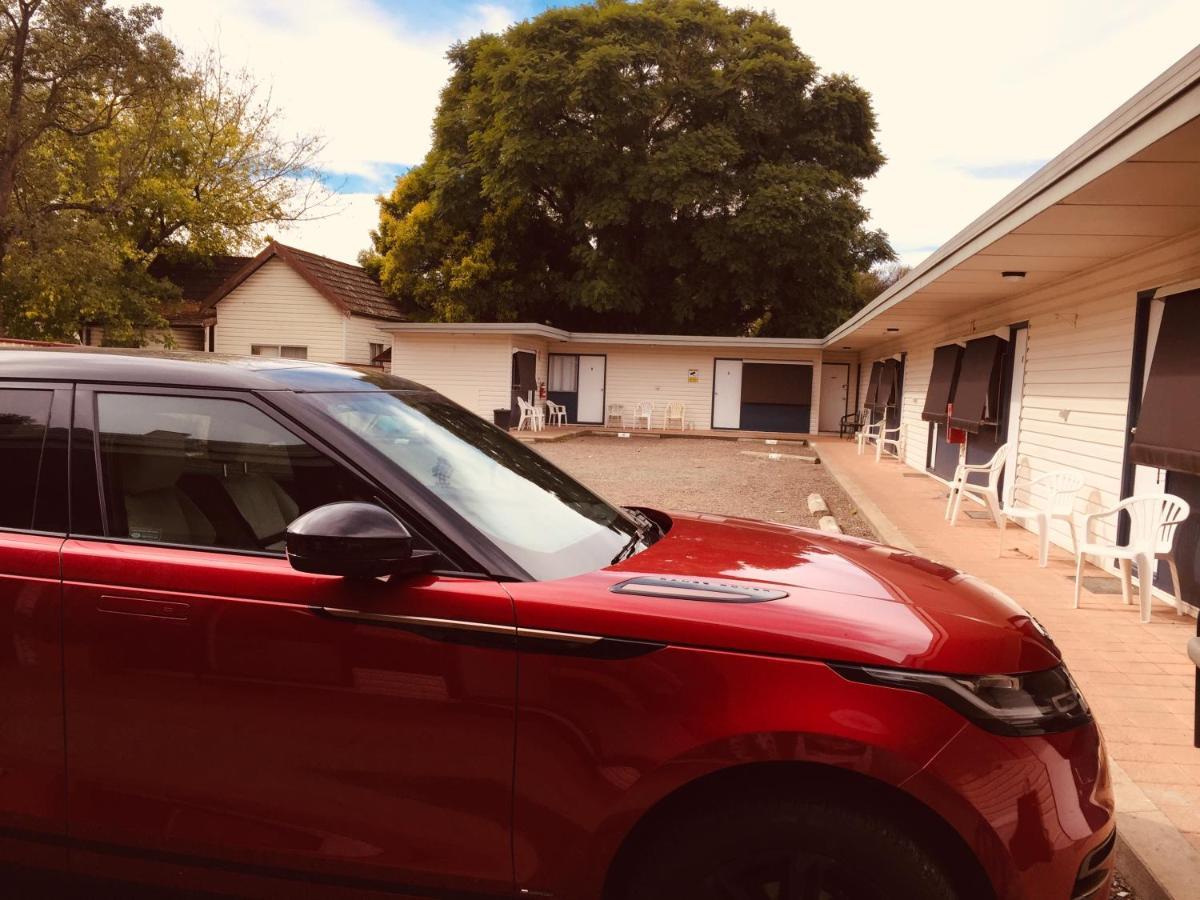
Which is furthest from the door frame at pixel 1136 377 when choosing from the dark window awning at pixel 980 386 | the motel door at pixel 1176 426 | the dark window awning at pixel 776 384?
the dark window awning at pixel 776 384

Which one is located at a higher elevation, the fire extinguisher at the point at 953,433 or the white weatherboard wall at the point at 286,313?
the white weatherboard wall at the point at 286,313

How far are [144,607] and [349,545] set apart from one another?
58 cm

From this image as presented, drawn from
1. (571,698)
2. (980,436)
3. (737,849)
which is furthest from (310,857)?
(980,436)

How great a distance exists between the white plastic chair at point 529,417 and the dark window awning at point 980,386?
44.7 ft

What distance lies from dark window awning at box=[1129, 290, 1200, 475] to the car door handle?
6.25 metres

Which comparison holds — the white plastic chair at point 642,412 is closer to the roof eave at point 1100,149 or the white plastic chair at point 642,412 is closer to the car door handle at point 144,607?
the roof eave at point 1100,149

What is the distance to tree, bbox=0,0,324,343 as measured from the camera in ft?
67.9

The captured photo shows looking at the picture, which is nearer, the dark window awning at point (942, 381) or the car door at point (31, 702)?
the car door at point (31, 702)

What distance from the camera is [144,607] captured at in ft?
6.80

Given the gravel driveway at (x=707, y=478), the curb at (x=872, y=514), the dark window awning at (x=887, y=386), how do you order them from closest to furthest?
the curb at (x=872, y=514) → the gravel driveway at (x=707, y=478) → the dark window awning at (x=887, y=386)

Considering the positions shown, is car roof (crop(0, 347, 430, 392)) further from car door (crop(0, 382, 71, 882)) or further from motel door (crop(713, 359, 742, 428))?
motel door (crop(713, 359, 742, 428))

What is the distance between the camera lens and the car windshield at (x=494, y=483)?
7.37 ft

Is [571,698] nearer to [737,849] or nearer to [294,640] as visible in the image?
[737,849]

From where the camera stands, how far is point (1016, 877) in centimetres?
179
